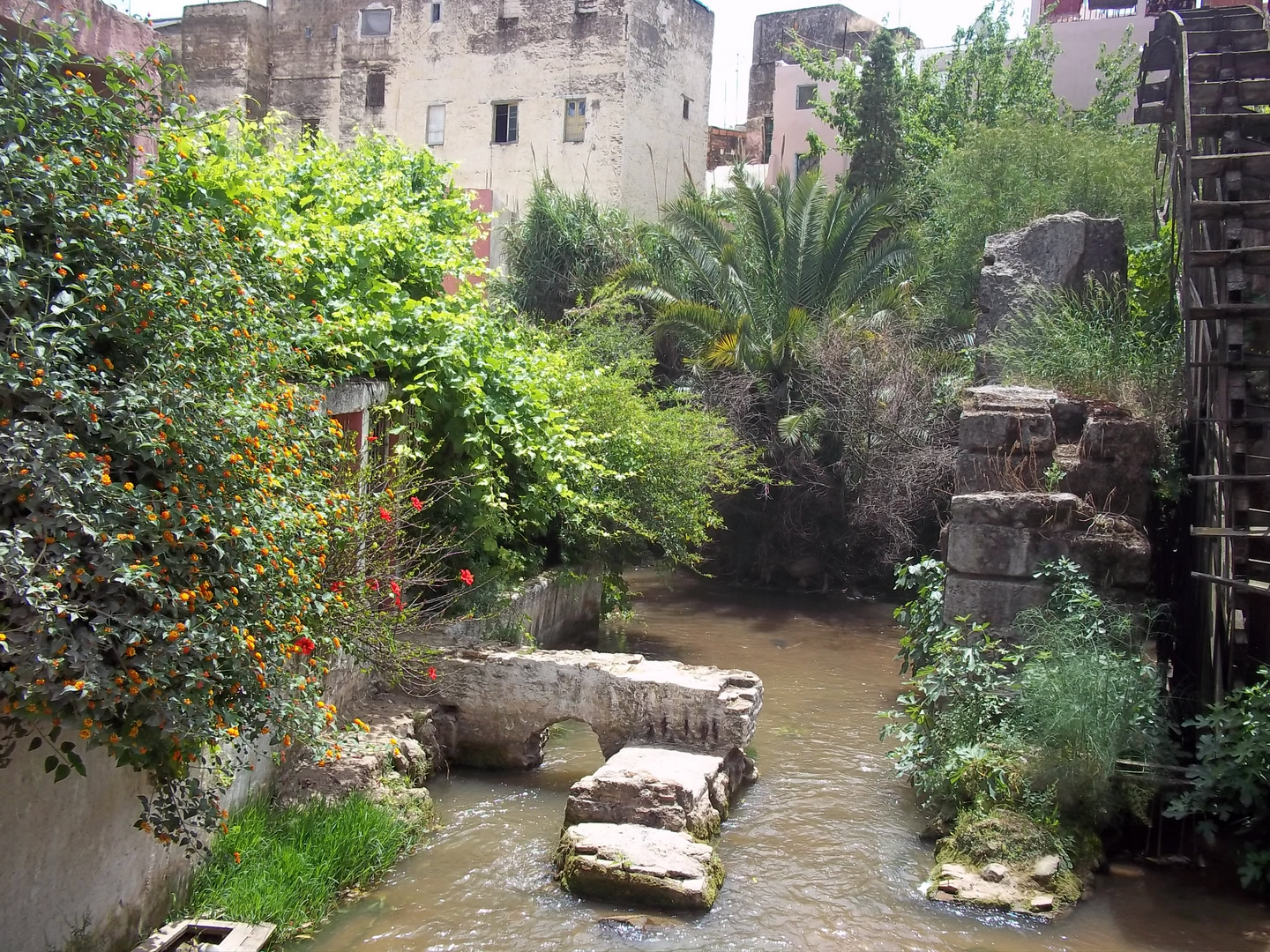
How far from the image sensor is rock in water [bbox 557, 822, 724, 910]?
6852 mm

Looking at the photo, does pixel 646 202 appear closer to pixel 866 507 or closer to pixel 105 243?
pixel 866 507

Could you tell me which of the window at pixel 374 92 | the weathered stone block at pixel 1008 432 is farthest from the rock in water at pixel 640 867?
the window at pixel 374 92

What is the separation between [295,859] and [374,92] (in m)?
23.0

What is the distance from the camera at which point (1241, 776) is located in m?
6.81

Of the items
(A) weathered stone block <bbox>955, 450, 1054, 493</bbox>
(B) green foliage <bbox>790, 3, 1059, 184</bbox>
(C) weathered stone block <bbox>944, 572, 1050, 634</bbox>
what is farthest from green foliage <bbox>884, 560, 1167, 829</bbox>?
(B) green foliage <bbox>790, 3, 1059, 184</bbox>

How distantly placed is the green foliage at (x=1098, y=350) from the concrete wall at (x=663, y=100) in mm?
12361

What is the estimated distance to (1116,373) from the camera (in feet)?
32.5

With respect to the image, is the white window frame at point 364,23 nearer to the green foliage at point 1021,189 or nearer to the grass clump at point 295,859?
the green foliage at point 1021,189

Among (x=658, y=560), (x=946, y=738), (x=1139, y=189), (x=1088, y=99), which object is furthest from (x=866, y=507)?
(x=1088, y=99)

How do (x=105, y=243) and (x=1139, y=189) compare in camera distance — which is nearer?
(x=105, y=243)

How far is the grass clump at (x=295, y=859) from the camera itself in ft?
20.4

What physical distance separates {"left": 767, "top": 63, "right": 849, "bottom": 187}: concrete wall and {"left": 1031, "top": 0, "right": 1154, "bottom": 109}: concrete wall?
490cm

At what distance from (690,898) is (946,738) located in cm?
233

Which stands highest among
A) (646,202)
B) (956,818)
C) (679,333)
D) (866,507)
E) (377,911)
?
(646,202)
